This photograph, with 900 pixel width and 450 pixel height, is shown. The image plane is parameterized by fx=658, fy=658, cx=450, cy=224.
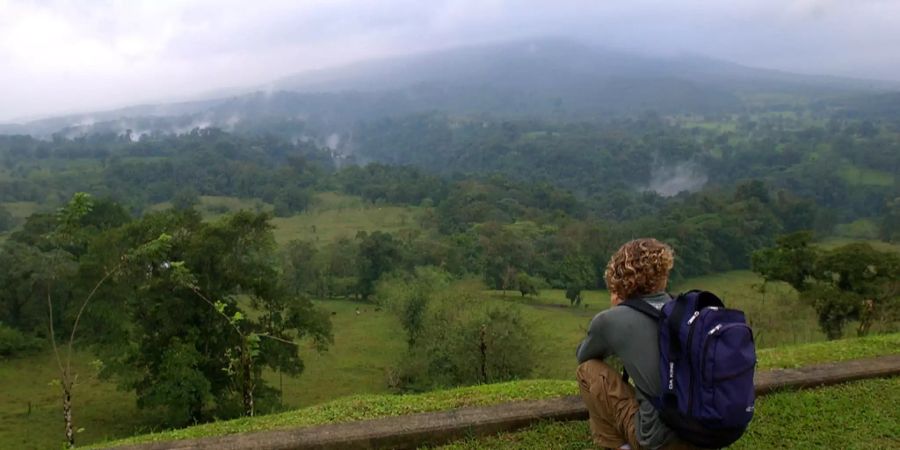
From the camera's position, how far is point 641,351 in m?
3.25

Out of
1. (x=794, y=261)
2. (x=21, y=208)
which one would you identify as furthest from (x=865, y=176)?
(x=21, y=208)

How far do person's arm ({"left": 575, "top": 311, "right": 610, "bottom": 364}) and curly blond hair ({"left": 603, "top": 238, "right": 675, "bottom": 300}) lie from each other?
183mm

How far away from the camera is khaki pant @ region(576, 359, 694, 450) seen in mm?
3469

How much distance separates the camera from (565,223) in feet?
216

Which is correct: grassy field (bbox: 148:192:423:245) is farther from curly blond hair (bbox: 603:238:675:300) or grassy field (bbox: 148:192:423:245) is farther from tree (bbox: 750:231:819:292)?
curly blond hair (bbox: 603:238:675:300)

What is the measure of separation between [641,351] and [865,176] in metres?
106

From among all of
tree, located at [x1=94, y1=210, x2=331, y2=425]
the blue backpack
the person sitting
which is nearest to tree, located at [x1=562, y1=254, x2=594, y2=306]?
tree, located at [x1=94, y1=210, x2=331, y2=425]

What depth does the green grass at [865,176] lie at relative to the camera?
88.2 meters

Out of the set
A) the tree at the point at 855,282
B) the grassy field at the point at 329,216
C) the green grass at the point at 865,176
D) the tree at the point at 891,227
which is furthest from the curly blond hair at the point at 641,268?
the green grass at the point at 865,176

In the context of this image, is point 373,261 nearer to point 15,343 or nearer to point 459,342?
point 15,343

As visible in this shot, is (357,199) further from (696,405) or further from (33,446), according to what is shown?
(696,405)

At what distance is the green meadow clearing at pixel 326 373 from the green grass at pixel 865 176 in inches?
2586

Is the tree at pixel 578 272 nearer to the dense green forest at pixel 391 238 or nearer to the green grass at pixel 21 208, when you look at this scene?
the dense green forest at pixel 391 238

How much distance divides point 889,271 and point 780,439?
18060 mm
